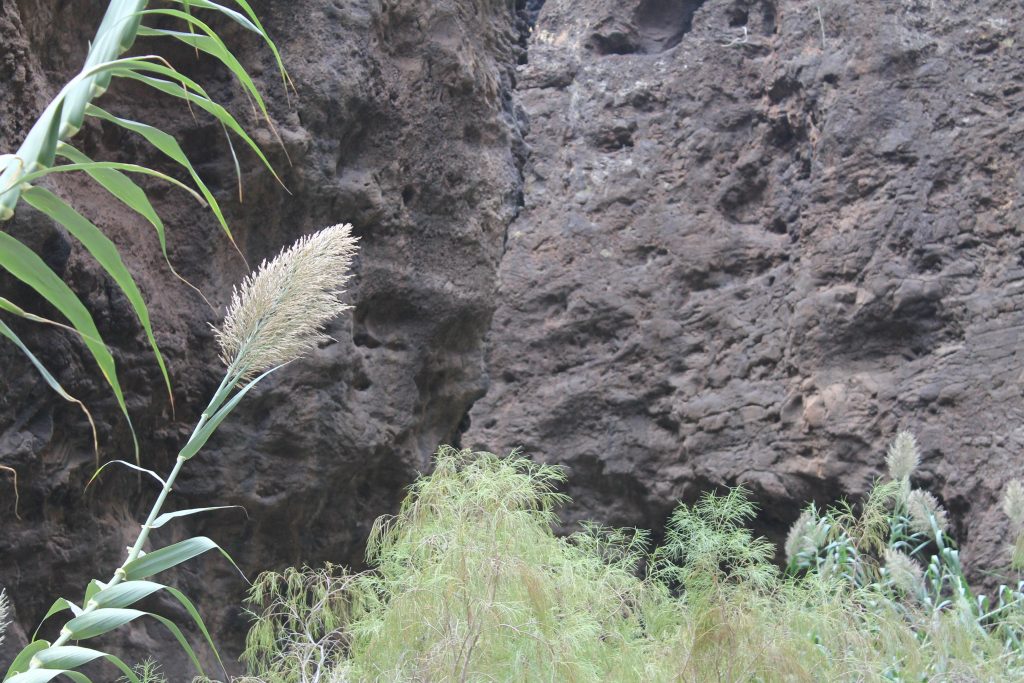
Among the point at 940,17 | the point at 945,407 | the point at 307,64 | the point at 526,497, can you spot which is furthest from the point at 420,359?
the point at 940,17

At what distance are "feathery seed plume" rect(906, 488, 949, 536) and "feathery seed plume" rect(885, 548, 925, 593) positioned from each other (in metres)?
0.46

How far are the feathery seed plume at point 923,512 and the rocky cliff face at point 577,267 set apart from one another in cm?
35

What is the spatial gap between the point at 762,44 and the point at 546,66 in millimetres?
1509

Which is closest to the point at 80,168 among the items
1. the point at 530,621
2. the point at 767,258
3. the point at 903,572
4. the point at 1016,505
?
the point at 530,621

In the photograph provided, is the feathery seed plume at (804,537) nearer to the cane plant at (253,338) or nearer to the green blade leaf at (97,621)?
the cane plant at (253,338)

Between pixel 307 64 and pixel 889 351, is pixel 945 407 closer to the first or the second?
pixel 889 351

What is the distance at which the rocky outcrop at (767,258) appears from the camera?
5969 mm

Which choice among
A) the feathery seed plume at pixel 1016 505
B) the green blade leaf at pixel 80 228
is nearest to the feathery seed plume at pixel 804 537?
the feathery seed plume at pixel 1016 505

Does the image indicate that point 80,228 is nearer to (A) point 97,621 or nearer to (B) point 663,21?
(A) point 97,621

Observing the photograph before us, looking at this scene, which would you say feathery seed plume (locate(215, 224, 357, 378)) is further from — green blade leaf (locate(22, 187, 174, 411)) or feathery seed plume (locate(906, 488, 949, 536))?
feathery seed plume (locate(906, 488, 949, 536))

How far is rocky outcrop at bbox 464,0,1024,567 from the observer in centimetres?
597

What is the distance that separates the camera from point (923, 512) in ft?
16.3

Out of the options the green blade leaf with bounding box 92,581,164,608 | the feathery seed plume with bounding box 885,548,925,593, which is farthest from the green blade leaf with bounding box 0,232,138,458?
the feathery seed plume with bounding box 885,548,925,593

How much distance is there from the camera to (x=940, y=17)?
657cm
